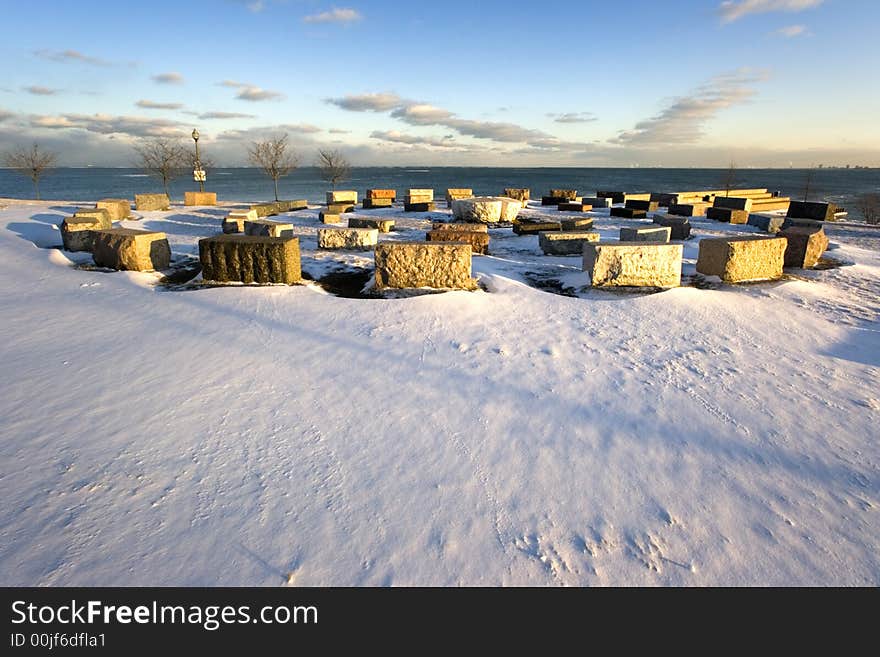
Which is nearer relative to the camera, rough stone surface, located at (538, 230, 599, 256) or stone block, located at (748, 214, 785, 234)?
rough stone surface, located at (538, 230, 599, 256)

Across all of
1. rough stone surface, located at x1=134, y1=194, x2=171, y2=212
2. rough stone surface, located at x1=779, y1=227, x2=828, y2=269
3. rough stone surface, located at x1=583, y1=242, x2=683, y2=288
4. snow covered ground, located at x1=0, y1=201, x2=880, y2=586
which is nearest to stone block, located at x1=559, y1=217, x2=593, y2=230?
rough stone surface, located at x1=779, y1=227, x2=828, y2=269

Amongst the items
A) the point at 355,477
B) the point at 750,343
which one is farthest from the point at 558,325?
the point at 355,477

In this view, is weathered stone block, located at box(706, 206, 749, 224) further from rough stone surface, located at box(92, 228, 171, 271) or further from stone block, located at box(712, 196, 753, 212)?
rough stone surface, located at box(92, 228, 171, 271)

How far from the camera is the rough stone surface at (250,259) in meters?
7.86

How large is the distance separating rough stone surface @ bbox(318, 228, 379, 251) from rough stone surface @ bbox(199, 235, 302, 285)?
390cm

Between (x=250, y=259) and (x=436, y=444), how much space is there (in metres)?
5.89

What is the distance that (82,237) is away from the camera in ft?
35.3

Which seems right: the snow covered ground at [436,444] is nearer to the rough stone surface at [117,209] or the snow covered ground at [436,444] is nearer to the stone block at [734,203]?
the rough stone surface at [117,209]

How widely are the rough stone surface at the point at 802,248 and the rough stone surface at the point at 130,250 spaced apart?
13.6m

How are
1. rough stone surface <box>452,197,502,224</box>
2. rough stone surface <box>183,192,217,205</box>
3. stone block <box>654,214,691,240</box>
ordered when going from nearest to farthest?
1. stone block <box>654,214,691,240</box>
2. rough stone surface <box>452,197,502,224</box>
3. rough stone surface <box>183,192,217,205</box>

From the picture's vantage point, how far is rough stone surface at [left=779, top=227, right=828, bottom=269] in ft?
31.5

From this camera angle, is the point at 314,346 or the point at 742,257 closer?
the point at 314,346

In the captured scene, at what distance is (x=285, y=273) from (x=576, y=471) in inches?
250

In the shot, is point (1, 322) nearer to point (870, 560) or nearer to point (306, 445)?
point (306, 445)
